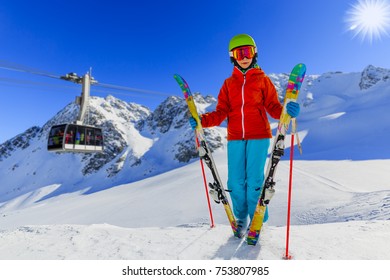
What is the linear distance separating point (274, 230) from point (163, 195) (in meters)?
17.3

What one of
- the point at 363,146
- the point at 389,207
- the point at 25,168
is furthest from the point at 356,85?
the point at 25,168

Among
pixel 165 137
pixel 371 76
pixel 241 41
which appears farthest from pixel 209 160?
pixel 371 76

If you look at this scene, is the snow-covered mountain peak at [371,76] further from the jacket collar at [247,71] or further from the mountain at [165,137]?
the jacket collar at [247,71]

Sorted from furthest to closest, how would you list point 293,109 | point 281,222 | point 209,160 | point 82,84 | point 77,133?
1. point 77,133
2. point 82,84
3. point 281,222
4. point 209,160
5. point 293,109

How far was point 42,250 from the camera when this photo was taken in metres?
3.25

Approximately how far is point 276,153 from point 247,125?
639 mm

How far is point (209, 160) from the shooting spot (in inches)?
172

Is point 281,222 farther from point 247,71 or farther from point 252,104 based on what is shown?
point 247,71

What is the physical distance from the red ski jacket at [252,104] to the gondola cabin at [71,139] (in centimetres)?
1045

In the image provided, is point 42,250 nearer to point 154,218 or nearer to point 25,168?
point 154,218

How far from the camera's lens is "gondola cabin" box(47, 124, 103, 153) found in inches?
488

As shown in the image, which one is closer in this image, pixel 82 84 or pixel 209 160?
pixel 209 160

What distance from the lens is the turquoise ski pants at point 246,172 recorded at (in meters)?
3.90

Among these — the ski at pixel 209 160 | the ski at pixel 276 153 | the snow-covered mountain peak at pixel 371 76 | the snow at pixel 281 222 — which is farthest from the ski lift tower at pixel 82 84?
the snow-covered mountain peak at pixel 371 76
